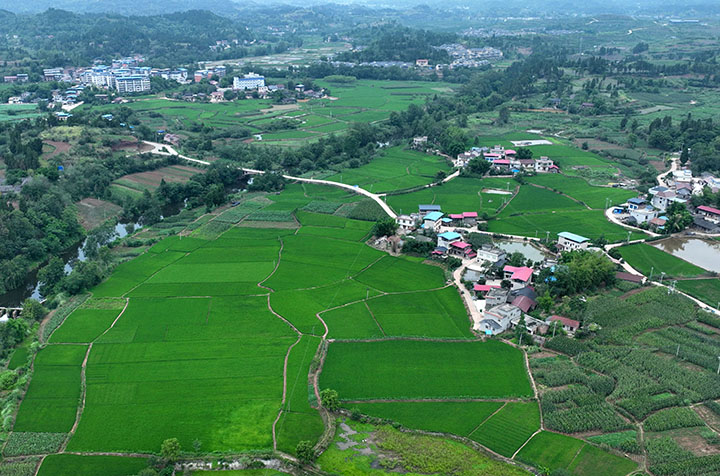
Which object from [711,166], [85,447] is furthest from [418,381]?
[711,166]

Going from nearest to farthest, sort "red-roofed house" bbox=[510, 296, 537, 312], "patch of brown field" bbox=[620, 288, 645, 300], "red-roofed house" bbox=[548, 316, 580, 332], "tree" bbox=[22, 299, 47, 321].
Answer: "red-roofed house" bbox=[548, 316, 580, 332], "tree" bbox=[22, 299, 47, 321], "red-roofed house" bbox=[510, 296, 537, 312], "patch of brown field" bbox=[620, 288, 645, 300]

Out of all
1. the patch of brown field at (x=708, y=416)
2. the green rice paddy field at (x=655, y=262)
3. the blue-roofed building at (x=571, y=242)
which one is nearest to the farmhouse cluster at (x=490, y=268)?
the blue-roofed building at (x=571, y=242)

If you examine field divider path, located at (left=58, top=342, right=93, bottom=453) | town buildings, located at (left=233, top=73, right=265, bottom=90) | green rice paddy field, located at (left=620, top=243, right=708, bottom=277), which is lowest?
green rice paddy field, located at (left=620, top=243, right=708, bottom=277)

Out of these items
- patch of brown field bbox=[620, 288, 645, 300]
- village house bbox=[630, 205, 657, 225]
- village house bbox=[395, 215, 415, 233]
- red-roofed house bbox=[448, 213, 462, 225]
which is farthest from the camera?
red-roofed house bbox=[448, 213, 462, 225]

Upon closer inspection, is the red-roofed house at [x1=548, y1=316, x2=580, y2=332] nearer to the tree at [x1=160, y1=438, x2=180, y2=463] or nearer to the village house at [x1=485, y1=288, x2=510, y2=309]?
the village house at [x1=485, y1=288, x2=510, y2=309]

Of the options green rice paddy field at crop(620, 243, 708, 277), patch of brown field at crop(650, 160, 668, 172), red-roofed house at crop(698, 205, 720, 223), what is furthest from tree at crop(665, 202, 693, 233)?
patch of brown field at crop(650, 160, 668, 172)

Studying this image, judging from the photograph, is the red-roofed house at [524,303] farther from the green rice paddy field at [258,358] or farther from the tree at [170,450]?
the tree at [170,450]

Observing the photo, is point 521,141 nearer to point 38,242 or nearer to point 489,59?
point 38,242
